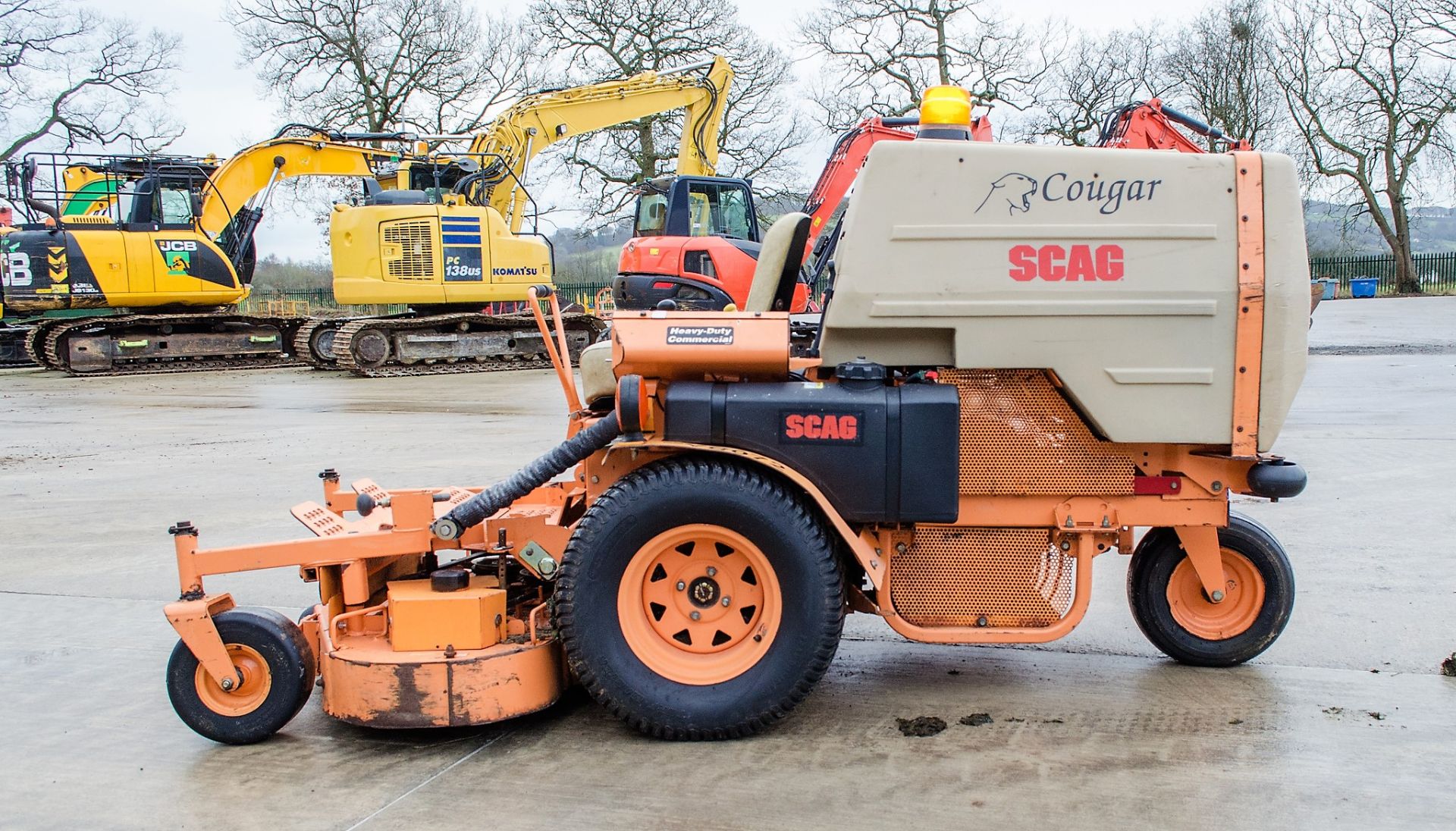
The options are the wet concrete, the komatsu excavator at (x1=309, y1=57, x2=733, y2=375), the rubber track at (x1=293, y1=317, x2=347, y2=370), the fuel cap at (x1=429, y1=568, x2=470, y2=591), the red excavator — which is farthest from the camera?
the rubber track at (x1=293, y1=317, x2=347, y2=370)

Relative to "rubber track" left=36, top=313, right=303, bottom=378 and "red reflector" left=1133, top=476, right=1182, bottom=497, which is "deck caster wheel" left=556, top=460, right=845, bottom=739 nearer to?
"red reflector" left=1133, top=476, right=1182, bottom=497

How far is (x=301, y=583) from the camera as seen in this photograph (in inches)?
228

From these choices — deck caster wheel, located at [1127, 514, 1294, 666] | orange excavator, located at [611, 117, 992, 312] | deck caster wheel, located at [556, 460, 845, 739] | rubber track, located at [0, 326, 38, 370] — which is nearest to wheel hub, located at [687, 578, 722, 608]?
deck caster wheel, located at [556, 460, 845, 739]

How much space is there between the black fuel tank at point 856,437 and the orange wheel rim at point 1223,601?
3.79 feet

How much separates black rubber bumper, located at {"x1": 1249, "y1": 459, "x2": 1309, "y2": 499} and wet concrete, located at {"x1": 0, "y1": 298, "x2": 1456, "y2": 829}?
692 millimetres

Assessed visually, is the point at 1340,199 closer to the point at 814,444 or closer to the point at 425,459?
the point at 425,459

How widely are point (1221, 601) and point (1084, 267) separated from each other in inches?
55.2

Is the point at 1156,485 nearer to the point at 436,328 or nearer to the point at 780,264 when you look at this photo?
the point at 780,264

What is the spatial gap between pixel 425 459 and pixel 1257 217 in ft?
21.7

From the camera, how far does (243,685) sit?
12.2 ft

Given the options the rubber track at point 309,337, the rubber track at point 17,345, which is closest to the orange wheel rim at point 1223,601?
Answer: the rubber track at point 309,337

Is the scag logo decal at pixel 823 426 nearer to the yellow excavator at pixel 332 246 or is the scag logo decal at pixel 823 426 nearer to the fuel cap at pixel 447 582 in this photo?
the fuel cap at pixel 447 582

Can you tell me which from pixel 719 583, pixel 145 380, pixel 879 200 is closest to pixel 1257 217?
pixel 879 200

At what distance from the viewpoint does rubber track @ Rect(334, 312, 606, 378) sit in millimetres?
18109
